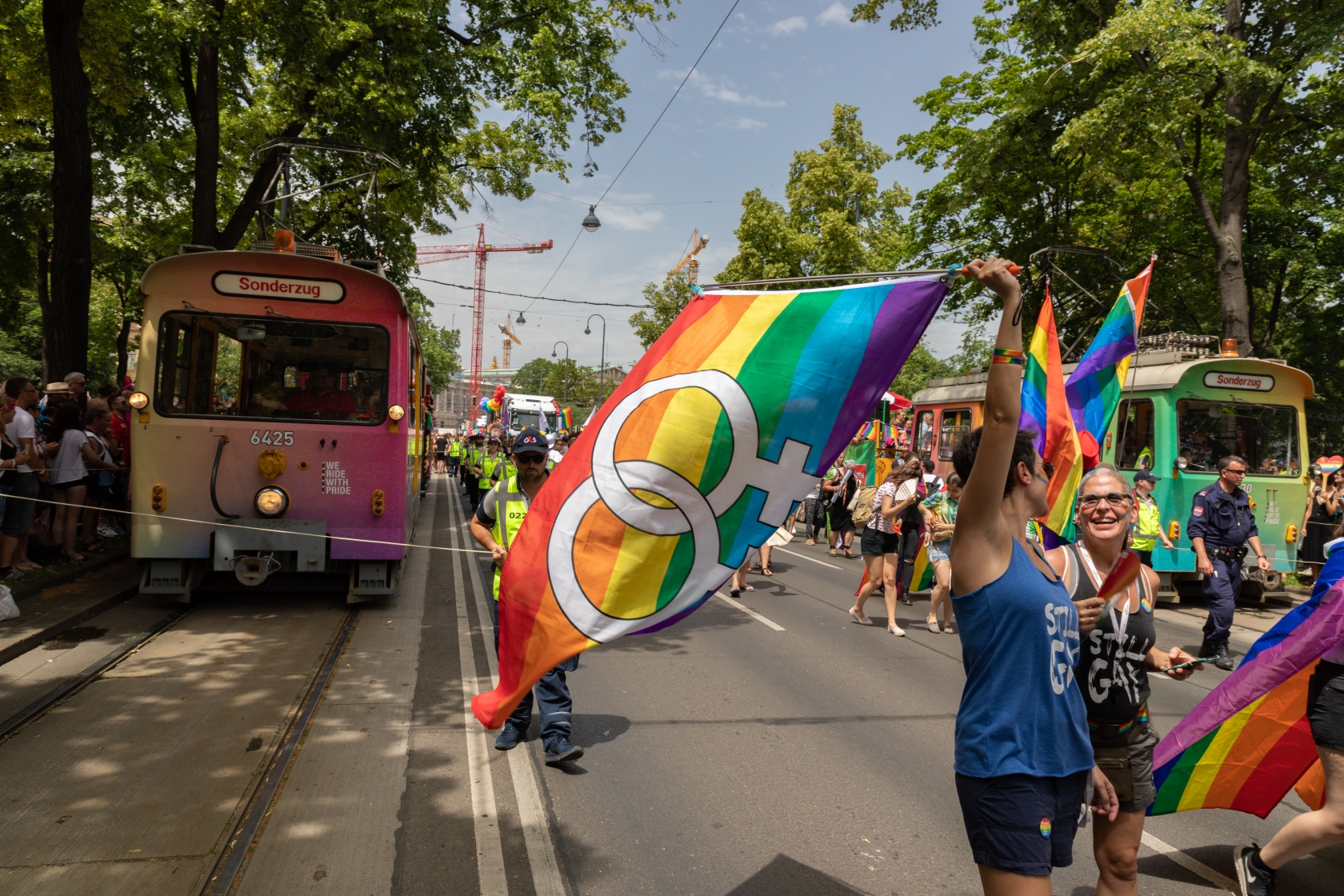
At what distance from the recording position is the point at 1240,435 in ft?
36.4

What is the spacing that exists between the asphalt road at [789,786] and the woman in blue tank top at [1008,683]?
4.75ft

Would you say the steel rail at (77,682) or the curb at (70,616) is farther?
the curb at (70,616)

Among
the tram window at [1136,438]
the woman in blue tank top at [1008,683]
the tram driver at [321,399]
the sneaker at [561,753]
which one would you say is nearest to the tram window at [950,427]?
the tram window at [1136,438]

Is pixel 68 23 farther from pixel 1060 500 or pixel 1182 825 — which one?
pixel 1182 825

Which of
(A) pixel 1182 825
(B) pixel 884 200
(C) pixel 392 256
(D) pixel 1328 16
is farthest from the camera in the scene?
(B) pixel 884 200

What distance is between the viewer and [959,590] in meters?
2.39

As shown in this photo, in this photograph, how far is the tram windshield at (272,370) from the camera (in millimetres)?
7746

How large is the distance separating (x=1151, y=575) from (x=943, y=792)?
179cm

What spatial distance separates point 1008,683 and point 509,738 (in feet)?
11.4

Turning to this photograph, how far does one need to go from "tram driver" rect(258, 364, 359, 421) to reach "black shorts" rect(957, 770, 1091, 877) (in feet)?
23.6

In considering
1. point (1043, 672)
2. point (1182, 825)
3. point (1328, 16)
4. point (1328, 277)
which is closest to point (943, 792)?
point (1182, 825)

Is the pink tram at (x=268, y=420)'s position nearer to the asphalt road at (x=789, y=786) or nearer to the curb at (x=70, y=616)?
the curb at (x=70, y=616)

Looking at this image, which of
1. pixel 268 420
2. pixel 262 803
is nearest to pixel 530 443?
pixel 262 803

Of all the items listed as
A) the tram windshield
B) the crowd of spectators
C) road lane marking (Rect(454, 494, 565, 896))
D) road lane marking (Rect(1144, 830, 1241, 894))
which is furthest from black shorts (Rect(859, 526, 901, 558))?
the crowd of spectators
